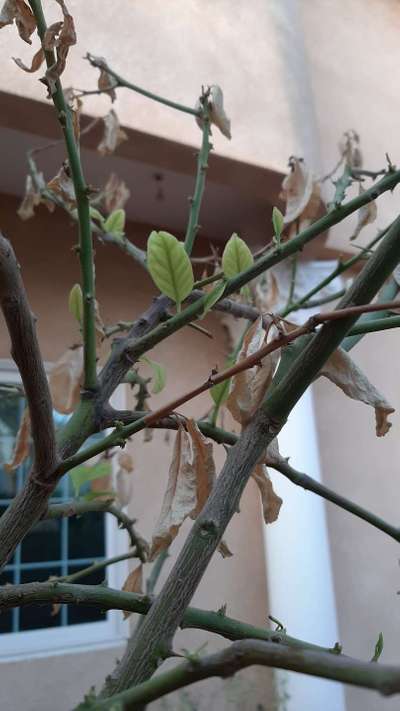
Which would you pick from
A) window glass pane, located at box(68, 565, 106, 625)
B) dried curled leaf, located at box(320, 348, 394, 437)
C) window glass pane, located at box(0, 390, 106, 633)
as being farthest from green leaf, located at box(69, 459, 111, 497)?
window glass pane, located at box(68, 565, 106, 625)

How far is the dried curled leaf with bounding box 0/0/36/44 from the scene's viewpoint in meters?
0.42

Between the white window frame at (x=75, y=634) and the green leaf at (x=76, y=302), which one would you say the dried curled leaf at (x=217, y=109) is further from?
the white window frame at (x=75, y=634)

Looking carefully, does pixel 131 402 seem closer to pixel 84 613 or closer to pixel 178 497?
pixel 84 613

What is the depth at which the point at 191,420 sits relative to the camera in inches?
13.0

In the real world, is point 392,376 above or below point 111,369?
above

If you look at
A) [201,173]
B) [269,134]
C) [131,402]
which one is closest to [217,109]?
[201,173]

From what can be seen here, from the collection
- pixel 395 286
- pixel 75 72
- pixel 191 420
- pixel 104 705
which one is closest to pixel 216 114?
pixel 395 286

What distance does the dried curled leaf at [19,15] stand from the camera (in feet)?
1.37

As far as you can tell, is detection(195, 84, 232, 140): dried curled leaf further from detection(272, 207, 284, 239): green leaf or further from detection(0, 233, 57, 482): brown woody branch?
detection(0, 233, 57, 482): brown woody branch

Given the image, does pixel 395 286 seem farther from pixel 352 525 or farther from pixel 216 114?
pixel 352 525

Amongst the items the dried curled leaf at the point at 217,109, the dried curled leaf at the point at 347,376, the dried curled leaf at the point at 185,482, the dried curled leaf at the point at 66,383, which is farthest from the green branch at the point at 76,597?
the dried curled leaf at the point at 217,109

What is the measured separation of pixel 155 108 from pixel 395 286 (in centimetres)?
122

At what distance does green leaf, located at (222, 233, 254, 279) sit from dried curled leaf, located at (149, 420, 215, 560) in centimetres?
12

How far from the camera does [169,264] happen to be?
0.33 meters
